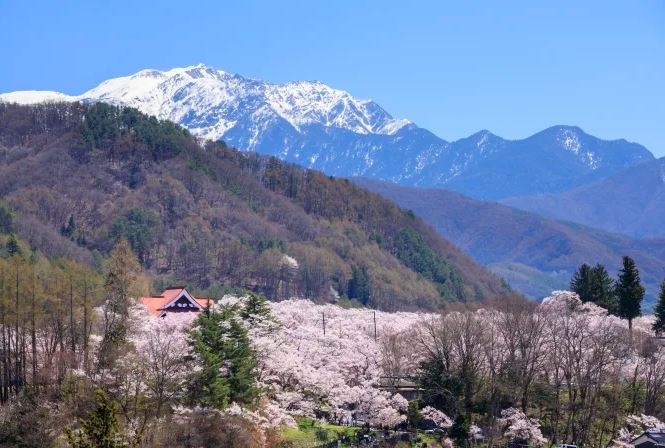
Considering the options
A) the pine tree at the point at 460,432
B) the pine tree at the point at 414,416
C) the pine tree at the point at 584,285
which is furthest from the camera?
the pine tree at the point at 584,285

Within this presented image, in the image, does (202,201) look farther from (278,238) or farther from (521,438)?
(521,438)

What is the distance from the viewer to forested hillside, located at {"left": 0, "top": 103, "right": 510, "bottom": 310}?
4579 inches

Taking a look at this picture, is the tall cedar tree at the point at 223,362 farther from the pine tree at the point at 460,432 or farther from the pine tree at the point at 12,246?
the pine tree at the point at 12,246

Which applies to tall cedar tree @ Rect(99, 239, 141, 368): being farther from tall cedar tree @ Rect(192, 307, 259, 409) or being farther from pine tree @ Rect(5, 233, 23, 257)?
pine tree @ Rect(5, 233, 23, 257)

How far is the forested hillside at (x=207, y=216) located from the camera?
11631cm

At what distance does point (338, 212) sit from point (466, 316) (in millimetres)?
106752

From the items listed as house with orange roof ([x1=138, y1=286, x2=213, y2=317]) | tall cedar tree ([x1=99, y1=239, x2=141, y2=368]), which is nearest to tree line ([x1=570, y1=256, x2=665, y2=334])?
house with orange roof ([x1=138, y1=286, x2=213, y2=317])

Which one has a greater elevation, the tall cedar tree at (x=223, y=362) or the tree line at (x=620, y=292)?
the tree line at (x=620, y=292)

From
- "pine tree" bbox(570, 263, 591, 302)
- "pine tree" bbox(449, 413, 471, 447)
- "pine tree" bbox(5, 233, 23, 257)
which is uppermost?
"pine tree" bbox(5, 233, 23, 257)

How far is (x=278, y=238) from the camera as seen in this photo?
5236 inches

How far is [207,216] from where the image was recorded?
13388 centimetres

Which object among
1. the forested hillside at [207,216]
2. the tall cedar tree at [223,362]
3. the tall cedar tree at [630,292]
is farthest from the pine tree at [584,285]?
the forested hillside at [207,216]

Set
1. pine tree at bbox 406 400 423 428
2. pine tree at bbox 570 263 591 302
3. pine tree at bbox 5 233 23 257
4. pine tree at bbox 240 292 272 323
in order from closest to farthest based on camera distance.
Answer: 1. pine tree at bbox 406 400 423 428
2. pine tree at bbox 240 292 272 323
3. pine tree at bbox 570 263 591 302
4. pine tree at bbox 5 233 23 257

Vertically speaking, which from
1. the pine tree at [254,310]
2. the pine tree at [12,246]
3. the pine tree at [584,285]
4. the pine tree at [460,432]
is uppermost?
the pine tree at [12,246]
